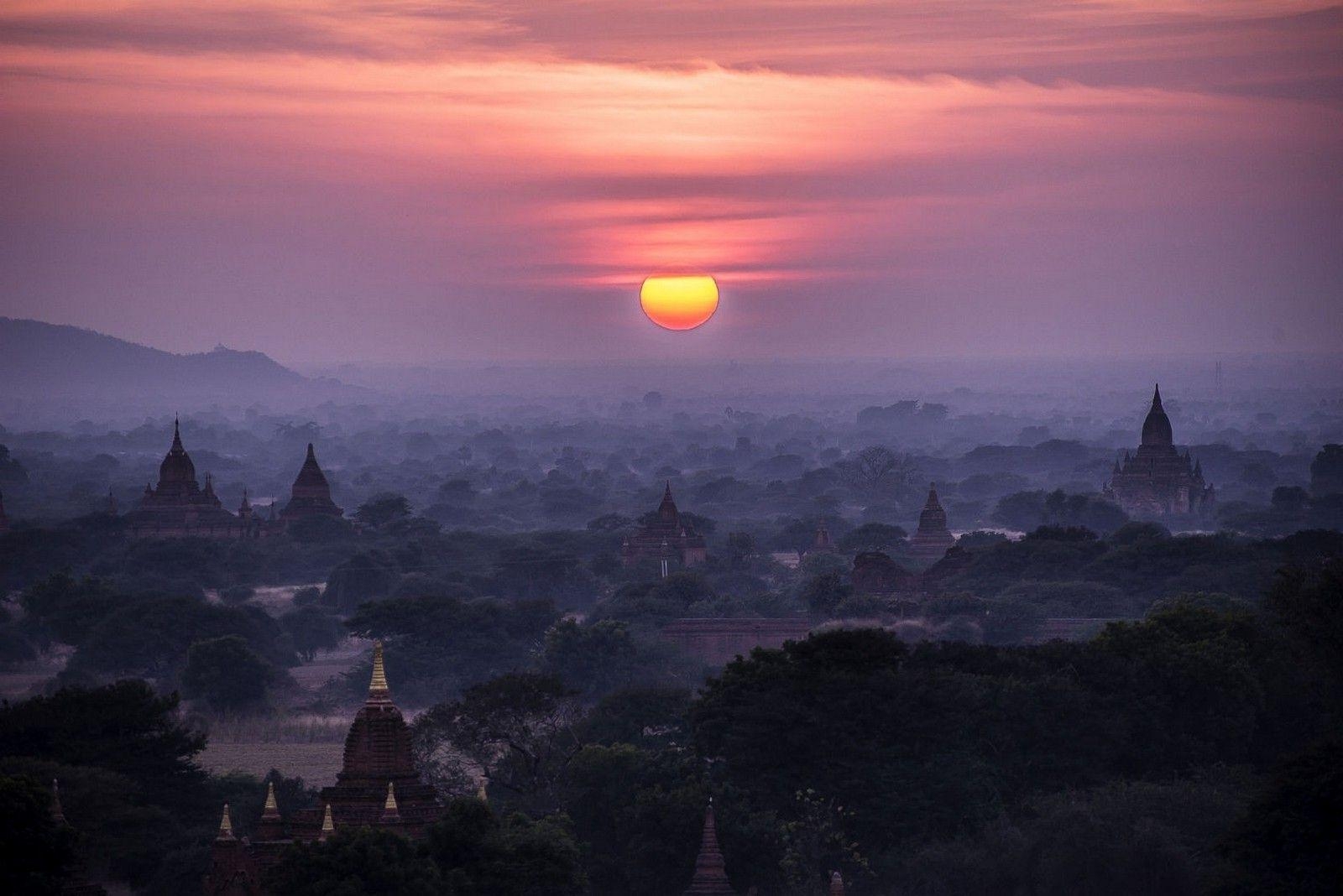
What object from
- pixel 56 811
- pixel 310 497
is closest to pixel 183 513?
pixel 310 497

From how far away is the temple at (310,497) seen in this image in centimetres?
10300

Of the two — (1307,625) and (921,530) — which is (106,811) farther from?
(921,530)

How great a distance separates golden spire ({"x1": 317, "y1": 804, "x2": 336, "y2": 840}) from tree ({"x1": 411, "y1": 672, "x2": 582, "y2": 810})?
10836 mm

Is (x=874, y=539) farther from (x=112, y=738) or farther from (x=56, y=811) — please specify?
(x=56, y=811)

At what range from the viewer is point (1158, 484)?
400ft

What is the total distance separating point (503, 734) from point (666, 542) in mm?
49529

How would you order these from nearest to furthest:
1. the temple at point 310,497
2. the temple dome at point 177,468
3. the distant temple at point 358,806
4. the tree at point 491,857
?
the distant temple at point 358,806 → the tree at point 491,857 → the temple dome at point 177,468 → the temple at point 310,497

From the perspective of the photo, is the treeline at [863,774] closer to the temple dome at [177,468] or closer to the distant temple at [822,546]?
the distant temple at [822,546]

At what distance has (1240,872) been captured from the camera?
1247 inches

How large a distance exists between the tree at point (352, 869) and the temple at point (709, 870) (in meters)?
4.80

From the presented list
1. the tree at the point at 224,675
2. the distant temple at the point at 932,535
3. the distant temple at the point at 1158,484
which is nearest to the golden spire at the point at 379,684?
the tree at the point at 224,675

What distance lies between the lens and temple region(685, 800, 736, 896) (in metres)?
32.7

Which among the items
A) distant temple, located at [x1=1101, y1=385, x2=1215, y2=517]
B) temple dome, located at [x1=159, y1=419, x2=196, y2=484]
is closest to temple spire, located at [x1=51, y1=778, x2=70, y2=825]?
temple dome, located at [x1=159, y1=419, x2=196, y2=484]

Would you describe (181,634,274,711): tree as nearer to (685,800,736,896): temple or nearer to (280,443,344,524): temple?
(685,800,736,896): temple
